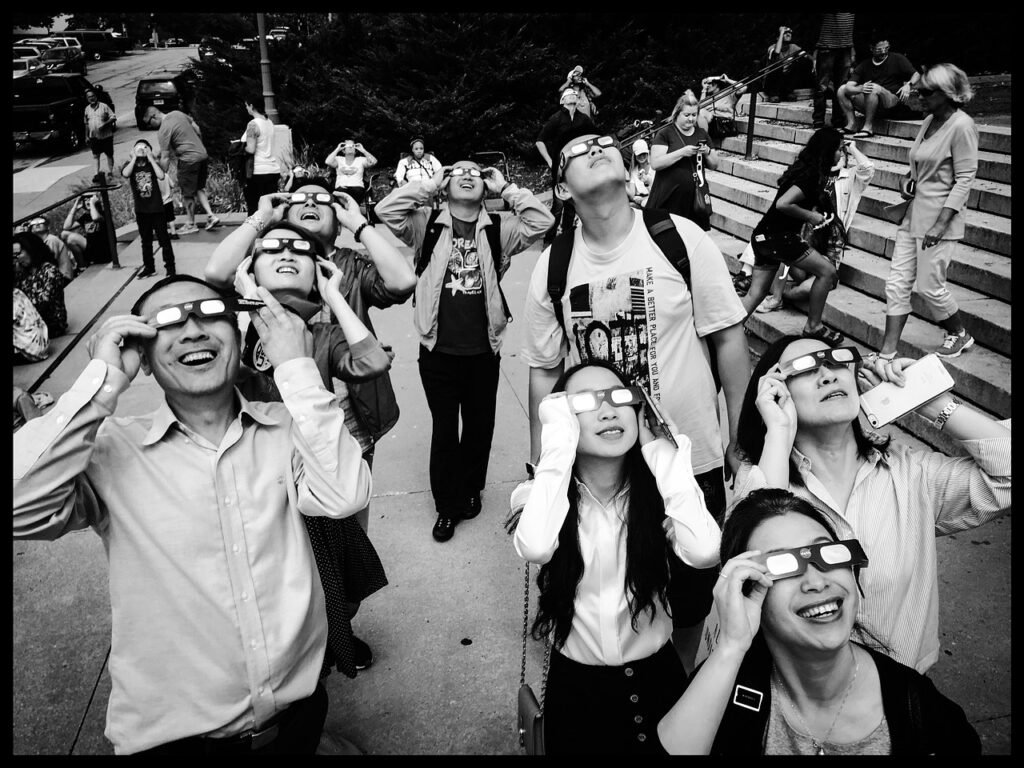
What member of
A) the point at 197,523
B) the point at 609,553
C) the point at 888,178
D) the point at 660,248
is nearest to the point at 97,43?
the point at 888,178

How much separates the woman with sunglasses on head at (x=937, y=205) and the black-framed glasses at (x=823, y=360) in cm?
332

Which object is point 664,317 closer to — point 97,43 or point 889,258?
point 889,258

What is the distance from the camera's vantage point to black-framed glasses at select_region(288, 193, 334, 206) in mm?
3475

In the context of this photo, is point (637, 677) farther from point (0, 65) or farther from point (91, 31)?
point (91, 31)

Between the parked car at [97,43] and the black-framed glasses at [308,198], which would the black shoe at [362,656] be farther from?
the parked car at [97,43]

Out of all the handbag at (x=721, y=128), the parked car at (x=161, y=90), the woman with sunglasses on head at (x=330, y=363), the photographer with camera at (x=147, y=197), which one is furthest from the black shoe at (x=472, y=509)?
the parked car at (x=161, y=90)

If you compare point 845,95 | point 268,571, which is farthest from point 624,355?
point 845,95

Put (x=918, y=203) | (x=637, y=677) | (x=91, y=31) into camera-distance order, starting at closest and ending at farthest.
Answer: (x=637, y=677), (x=918, y=203), (x=91, y=31)

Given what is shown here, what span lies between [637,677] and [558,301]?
140 cm

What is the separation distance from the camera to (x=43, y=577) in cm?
402

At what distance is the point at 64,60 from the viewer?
98.4 feet

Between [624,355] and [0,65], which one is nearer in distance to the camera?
A: [0,65]

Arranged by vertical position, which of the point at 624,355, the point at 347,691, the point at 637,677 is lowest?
the point at 347,691

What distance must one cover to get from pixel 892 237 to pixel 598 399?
5889 millimetres
